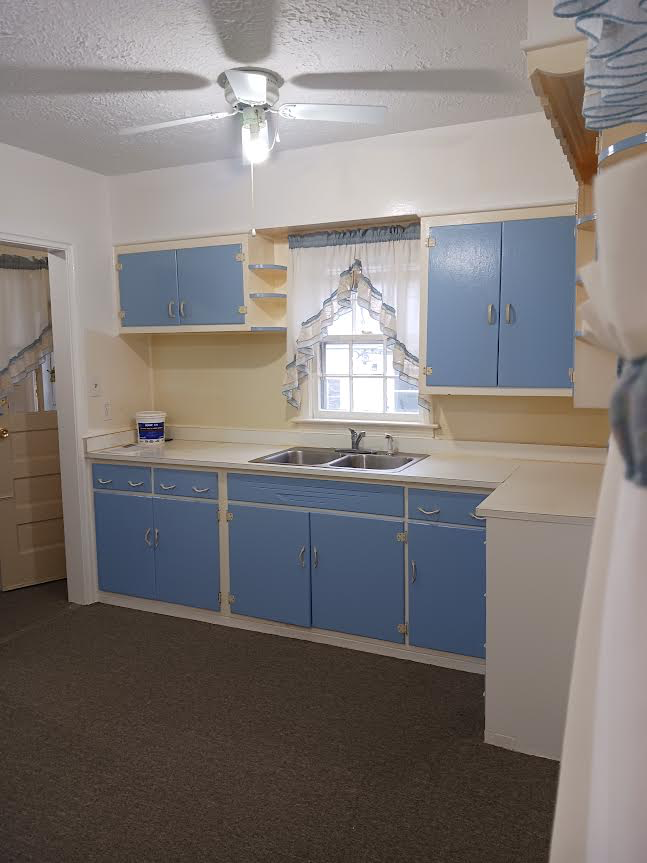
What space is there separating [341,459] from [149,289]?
1646mm

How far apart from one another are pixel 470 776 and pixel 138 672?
1.67 metres

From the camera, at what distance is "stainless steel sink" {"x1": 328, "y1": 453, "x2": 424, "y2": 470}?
3840 mm

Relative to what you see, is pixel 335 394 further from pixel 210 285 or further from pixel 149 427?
pixel 149 427

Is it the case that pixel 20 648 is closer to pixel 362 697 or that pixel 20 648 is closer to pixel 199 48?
pixel 362 697

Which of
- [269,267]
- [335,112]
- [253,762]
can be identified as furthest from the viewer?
[269,267]

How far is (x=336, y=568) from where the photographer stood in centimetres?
358

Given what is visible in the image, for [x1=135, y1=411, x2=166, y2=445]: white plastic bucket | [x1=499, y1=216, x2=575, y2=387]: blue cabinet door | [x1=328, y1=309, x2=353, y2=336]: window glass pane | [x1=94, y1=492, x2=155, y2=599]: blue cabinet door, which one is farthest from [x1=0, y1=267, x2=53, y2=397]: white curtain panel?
[x1=499, y1=216, x2=575, y2=387]: blue cabinet door

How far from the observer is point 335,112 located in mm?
2812

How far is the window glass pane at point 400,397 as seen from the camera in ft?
13.3

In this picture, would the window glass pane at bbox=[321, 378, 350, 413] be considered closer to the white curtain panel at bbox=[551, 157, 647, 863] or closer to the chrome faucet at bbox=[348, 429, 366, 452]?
the chrome faucet at bbox=[348, 429, 366, 452]

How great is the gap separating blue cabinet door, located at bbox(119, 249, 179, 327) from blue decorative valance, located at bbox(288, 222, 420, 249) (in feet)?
2.59

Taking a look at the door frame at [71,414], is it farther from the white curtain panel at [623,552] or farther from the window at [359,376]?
the white curtain panel at [623,552]

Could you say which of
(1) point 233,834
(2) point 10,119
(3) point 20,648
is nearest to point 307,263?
(2) point 10,119

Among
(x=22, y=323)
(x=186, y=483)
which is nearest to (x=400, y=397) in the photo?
(x=186, y=483)
